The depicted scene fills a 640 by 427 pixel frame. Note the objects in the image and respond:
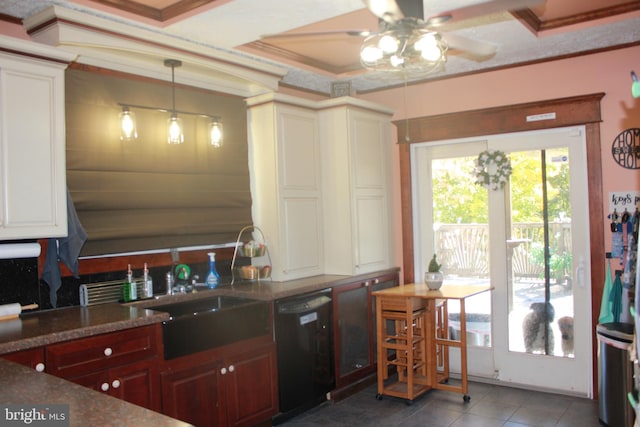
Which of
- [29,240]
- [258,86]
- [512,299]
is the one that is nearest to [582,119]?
[512,299]

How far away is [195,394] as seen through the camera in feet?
10.2

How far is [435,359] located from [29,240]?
3.05m

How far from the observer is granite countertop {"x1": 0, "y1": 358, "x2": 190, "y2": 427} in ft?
4.49

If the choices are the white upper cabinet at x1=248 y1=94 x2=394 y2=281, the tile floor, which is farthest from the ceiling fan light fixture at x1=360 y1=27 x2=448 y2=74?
the tile floor

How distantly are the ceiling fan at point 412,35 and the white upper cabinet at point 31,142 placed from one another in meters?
1.30

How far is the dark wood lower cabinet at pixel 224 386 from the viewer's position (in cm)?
302

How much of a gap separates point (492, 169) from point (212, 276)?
2.47m

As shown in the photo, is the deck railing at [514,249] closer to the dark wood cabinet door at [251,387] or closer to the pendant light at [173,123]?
the dark wood cabinet door at [251,387]

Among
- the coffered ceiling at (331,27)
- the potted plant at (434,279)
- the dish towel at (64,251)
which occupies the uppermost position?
the coffered ceiling at (331,27)

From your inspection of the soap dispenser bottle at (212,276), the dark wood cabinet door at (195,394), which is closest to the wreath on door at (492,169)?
the soap dispenser bottle at (212,276)

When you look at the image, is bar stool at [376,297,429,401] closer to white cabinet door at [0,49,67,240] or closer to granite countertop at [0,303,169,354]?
granite countertop at [0,303,169,354]

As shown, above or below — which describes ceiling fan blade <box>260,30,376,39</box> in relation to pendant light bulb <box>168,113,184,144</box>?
above

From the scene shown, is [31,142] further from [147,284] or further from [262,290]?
[262,290]

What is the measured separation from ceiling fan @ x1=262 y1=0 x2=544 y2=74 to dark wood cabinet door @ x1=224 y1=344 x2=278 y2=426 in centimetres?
199
